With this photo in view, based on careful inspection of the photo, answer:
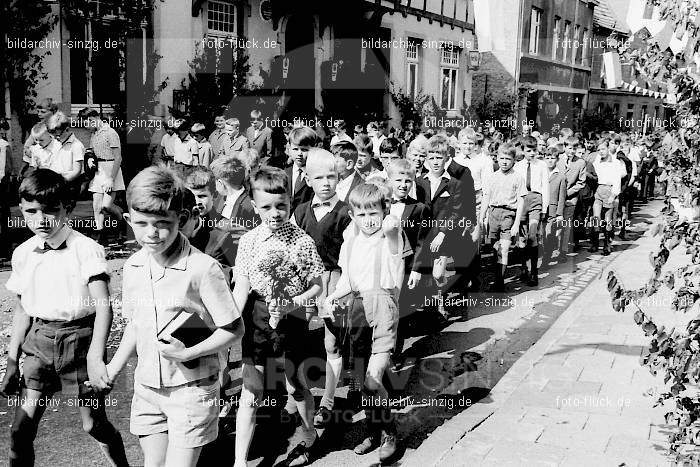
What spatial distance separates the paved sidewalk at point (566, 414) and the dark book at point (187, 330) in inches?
69.4

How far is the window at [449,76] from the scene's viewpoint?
25.8 metres

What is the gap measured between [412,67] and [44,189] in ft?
69.6

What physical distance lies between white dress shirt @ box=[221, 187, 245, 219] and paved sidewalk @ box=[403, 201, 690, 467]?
78.4 inches

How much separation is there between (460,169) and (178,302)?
16.2 ft

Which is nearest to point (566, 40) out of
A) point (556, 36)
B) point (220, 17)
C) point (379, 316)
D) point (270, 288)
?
point (556, 36)

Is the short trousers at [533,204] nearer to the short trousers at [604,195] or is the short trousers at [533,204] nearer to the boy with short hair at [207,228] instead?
the short trousers at [604,195]

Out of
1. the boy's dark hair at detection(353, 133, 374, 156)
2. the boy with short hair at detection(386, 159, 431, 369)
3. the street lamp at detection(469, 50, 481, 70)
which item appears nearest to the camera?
the boy with short hair at detection(386, 159, 431, 369)

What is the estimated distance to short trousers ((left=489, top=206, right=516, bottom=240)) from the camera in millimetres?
8852

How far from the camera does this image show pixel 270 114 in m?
15.6

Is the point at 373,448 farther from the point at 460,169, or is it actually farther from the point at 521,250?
the point at 521,250

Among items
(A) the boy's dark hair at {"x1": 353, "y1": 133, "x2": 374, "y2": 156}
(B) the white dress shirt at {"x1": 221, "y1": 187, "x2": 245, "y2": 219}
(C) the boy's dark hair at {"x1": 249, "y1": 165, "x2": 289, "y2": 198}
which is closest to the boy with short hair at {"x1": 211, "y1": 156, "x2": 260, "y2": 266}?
(B) the white dress shirt at {"x1": 221, "y1": 187, "x2": 245, "y2": 219}

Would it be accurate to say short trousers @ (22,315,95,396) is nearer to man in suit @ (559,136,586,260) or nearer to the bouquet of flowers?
the bouquet of flowers

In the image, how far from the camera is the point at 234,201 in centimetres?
501

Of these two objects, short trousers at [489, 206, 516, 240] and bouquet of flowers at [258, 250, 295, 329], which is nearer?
bouquet of flowers at [258, 250, 295, 329]
